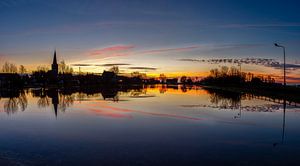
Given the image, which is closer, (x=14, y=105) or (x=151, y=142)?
(x=151, y=142)

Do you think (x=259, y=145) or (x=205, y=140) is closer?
(x=259, y=145)

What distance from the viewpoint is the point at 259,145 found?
45.9 ft

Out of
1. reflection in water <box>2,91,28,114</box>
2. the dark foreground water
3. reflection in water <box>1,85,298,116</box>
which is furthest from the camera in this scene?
reflection in water <box>1,85,298,116</box>

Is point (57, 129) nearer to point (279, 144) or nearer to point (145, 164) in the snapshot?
point (145, 164)

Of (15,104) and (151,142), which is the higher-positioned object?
(15,104)

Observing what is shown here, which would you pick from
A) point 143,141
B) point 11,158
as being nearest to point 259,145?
point 143,141

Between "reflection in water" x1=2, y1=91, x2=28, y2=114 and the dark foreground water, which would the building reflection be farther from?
the dark foreground water

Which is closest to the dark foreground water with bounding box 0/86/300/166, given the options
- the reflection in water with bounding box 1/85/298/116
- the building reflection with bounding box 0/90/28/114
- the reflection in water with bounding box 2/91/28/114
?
the reflection in water with bounding box 1/85/298/116

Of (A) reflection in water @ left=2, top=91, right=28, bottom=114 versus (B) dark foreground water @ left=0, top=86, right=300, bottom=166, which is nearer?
(B) dark foreground water @ left=0, top=86, right=300, bottom=166

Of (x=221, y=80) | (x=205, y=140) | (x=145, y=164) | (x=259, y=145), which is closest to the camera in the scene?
(x=145, y=164)

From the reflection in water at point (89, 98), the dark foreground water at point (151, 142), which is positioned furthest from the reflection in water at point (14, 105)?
the dark foreground water at point (151, 142)

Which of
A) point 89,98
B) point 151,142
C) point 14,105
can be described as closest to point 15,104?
point 14,105

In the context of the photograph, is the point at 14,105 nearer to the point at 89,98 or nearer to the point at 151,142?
the point at 89,98

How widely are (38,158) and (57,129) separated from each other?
712cm
